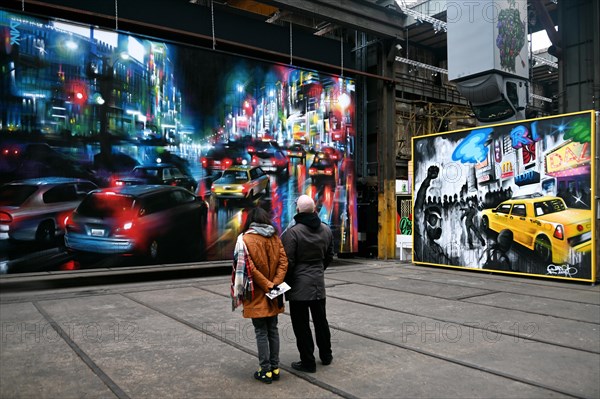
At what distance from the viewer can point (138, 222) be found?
1159cm

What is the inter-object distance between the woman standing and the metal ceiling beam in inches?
427

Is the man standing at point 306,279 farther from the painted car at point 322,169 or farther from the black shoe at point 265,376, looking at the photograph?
the painted car at point 322,169

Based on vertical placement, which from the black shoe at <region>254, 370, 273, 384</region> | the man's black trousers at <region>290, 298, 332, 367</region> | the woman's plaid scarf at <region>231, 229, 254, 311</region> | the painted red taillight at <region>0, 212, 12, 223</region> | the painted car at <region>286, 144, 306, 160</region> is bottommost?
the black shoe at <region>254, 370, 273, 384</region>

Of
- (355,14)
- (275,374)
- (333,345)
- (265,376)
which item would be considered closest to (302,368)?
(275,374)

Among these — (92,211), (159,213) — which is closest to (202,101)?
(159,213)

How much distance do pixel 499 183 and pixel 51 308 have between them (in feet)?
36.6

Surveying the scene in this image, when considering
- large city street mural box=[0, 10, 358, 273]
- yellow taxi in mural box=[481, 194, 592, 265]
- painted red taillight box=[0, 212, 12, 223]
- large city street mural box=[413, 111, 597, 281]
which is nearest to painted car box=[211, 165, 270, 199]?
large city street mural box=[0, 10, 358, 273]

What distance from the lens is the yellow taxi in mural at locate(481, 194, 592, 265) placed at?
38.2ft

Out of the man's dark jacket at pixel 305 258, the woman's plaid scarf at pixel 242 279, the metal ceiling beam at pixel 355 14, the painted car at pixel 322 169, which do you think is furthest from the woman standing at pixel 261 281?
the metal ceiling beam at pixel 355 14

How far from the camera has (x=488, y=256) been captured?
44.2ft
